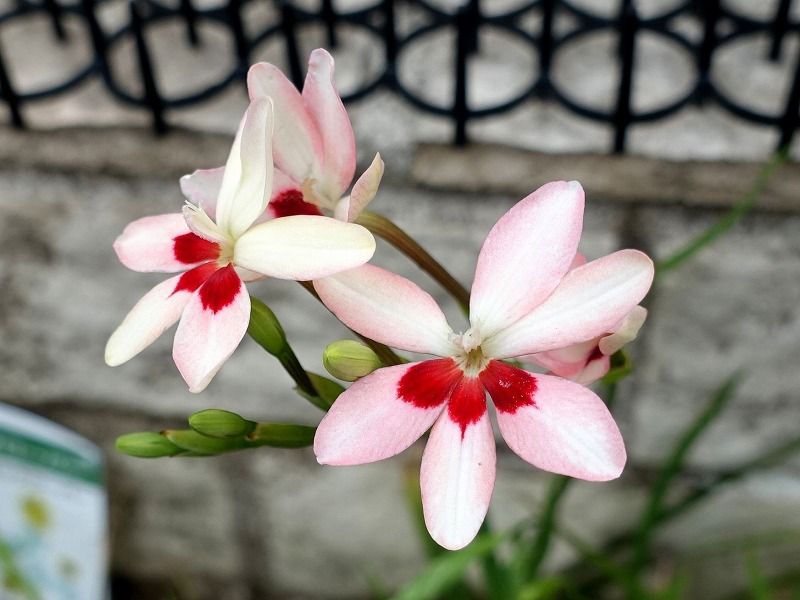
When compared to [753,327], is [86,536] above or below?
below

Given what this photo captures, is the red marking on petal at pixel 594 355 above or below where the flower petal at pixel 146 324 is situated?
below

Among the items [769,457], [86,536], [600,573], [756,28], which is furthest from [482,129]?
[86,536]

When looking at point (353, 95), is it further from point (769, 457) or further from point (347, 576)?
point (347, 576)

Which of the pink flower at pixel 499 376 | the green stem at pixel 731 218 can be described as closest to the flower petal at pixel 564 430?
the pink flower at pixel 499 376

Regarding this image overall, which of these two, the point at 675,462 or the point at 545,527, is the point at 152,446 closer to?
the point at 545,527

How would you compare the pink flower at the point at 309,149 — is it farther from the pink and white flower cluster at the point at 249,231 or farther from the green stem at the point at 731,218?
the green stem at the point at 731,218

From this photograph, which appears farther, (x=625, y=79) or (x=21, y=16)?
(x=21, y=16)
